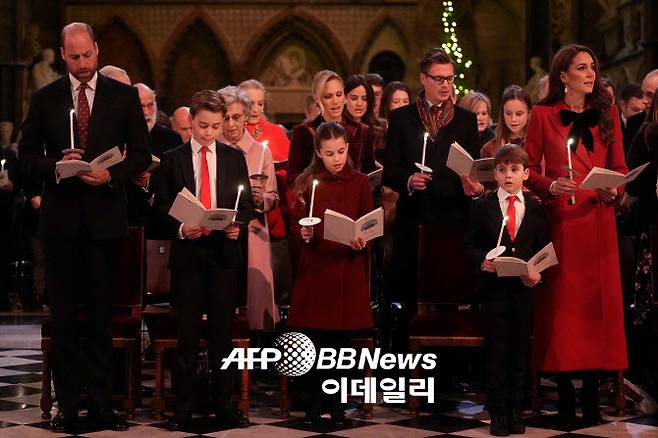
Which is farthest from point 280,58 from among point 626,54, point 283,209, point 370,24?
point 283,209

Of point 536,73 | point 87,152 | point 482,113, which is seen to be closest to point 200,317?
point 87,152

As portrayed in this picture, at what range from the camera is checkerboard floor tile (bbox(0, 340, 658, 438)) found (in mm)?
5070

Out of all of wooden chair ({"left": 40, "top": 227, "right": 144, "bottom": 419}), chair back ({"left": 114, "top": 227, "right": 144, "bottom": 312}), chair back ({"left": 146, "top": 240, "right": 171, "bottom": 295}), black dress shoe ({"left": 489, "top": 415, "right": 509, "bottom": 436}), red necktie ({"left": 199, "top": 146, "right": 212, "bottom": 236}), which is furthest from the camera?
chair back ({"left": 146, "top": 240, "right": 171, "bottom": 295})

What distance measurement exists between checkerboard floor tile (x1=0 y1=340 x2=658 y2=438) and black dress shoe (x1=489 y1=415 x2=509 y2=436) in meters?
0.05

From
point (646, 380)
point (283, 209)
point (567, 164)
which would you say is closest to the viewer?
point (567, 164)

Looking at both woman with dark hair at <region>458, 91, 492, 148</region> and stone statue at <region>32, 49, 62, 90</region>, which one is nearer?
woman with dark hair at <region>458, 91, 492, 148</region>

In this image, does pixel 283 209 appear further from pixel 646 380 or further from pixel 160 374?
pixel 646 380

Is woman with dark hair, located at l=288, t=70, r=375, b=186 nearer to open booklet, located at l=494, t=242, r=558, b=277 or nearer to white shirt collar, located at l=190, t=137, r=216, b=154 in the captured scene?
white shirt collar, located at l=190, t=137, r=216, b=154

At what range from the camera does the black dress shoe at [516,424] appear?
5.09 m

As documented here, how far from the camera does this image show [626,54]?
41.0 ft

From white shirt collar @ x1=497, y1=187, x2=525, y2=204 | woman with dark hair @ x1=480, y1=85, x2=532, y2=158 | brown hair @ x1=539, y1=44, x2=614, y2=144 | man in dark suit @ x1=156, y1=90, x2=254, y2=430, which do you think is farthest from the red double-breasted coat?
man in dark suit @ x1=156, y1=90, x2=254, y2=430

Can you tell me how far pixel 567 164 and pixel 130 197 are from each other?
228 centimetres

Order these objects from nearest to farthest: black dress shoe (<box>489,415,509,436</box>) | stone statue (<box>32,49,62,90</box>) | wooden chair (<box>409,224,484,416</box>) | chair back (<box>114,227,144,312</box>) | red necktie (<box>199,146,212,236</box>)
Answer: black dress shoe (<box>489,415,509,436</box>)
red necktie (<box>199,146,212,236</box>)
chair back (<box>114,227,144,312</box>)
wooden chair (<box>409,224,484,416</box>)
stone statue (<box>32,49,62,90</box>)

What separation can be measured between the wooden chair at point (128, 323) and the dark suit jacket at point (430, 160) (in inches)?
54.4
